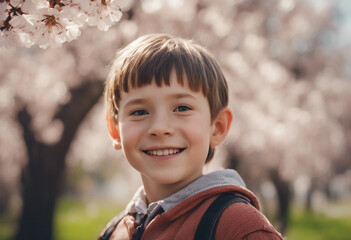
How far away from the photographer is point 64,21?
1522 mm

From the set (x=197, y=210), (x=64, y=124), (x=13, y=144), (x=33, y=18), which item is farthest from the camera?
(x=13, y=144)

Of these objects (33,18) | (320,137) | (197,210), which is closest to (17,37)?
(33,18)

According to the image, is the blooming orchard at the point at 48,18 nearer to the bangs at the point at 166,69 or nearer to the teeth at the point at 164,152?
the bangs at the point at 166,69

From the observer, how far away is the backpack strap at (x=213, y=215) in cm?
147

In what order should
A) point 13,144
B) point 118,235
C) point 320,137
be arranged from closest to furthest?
point 118,235, point 320,137, point 13,144

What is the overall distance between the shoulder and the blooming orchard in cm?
80

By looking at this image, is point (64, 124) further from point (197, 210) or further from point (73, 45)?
point (197, 210)

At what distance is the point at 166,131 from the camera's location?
5.57ft

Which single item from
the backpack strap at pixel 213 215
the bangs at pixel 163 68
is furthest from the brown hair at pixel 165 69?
the backpack strap at pixel 213 215

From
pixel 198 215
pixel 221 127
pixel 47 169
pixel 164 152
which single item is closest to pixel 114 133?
pixel 164 152

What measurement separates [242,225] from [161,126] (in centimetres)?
50

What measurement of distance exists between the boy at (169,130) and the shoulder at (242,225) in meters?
0.11

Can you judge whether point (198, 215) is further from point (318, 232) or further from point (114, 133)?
point (318, 232)

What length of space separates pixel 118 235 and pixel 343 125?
1880cm
